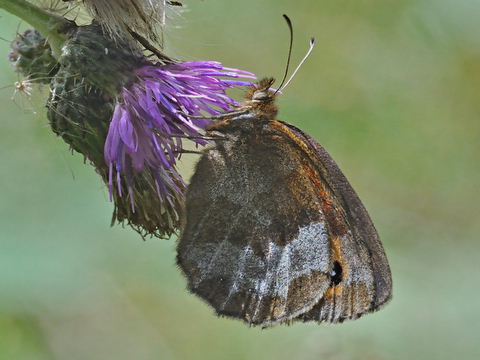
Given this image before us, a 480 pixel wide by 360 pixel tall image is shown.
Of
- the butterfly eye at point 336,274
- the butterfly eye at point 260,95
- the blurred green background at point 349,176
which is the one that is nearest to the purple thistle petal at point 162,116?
the butterfly eye at point 260,95

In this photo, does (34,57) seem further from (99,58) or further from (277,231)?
(277,231)

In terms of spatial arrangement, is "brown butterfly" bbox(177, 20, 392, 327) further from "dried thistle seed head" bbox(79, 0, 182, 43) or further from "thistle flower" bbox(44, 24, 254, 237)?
"dried thistle seed head" bbox(79, 0, 182, 43)

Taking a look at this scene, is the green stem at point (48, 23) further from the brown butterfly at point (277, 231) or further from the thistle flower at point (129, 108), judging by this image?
the brown butterfly at point (277, 231)

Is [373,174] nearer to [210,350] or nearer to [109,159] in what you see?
[210,350]

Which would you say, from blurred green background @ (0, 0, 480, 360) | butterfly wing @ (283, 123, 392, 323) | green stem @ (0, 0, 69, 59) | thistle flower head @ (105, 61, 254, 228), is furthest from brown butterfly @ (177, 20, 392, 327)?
green stem @ (0, 0, 69, 59)

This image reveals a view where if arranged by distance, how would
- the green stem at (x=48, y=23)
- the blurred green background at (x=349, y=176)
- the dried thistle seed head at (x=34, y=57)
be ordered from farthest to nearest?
the blurred green background at (x=349, y=176)
the dried thistle seed head at (x=34, y=57)
the green stem at (x=48, y=23)

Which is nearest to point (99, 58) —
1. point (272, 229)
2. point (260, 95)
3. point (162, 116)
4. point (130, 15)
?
point (130, 15)
